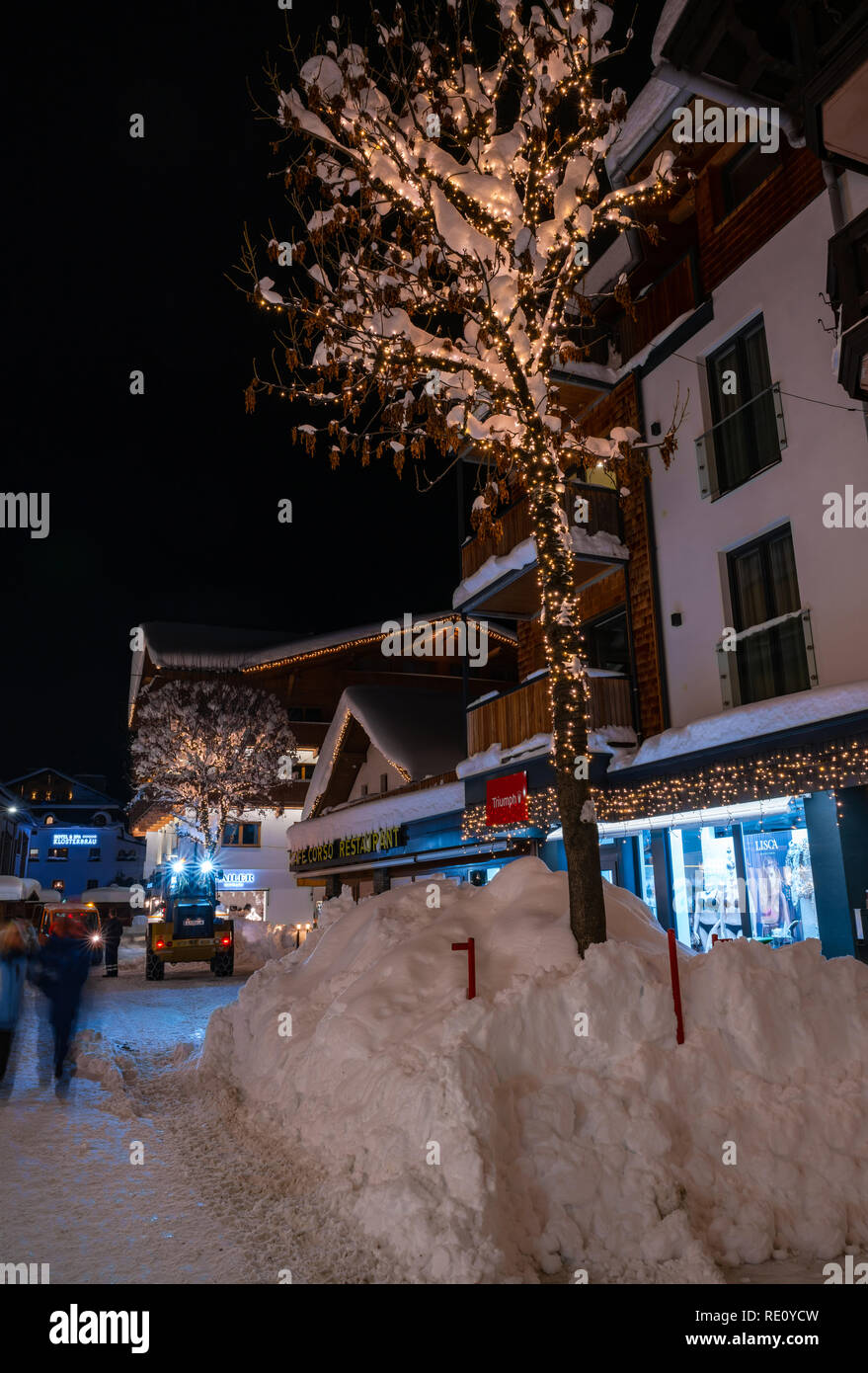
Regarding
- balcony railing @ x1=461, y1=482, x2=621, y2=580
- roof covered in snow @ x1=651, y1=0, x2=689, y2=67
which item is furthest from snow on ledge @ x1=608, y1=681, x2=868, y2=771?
roof covered in snow @ x1=651, y1=0, x2=689, y2=67

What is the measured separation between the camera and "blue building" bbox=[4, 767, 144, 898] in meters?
83.6

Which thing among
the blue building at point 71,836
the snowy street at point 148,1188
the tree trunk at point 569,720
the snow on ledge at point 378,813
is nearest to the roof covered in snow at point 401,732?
the snow on ledge at point 378,813

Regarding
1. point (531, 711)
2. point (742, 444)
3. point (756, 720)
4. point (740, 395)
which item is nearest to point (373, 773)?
point (531, 711)

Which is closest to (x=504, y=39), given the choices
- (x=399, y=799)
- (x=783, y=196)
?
(x=783, y=196)

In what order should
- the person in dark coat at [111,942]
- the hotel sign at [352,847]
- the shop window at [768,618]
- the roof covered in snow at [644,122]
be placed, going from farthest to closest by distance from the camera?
the person in dark coat at [111,942] < the hotel sign at [352,847] < the roof covered in snow at [644,122] < the shop window at [768,618]

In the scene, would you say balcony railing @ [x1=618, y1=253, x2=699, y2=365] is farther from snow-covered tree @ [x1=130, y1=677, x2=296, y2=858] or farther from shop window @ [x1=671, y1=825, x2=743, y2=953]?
snow-covered tree @ [x1=130, y1=677, x2=296, y2=858]

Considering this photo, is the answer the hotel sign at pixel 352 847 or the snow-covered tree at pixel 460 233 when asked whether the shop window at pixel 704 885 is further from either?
the hotel sign at pixel 352 847

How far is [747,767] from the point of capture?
10922mm

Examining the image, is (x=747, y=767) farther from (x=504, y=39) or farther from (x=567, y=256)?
(x=504, y=39)

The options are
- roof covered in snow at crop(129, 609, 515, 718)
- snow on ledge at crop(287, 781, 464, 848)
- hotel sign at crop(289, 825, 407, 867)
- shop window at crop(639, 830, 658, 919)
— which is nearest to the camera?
shop window at crop(639, 830, 658, 919)

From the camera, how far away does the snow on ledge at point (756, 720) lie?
9680 mm

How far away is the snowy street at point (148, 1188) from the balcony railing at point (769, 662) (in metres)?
8.55

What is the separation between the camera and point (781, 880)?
12.1 m

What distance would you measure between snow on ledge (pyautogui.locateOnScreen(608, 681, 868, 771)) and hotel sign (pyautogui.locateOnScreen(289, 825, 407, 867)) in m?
9.92
